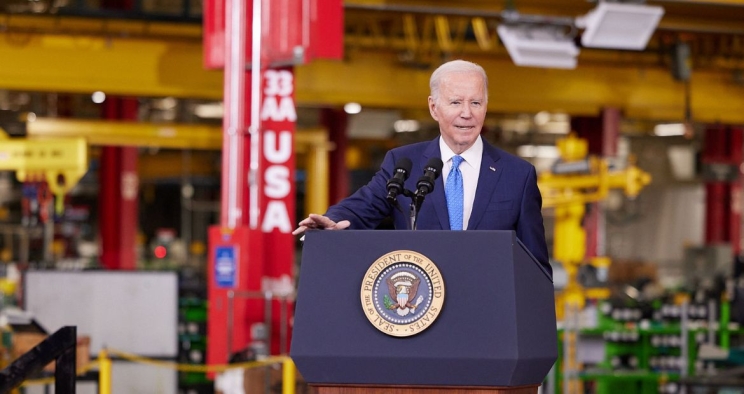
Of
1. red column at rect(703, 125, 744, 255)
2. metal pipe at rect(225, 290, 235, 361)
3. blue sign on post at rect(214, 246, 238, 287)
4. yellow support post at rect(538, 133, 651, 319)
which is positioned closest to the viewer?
blue sign on post at rect(214, 246, 238, 287)

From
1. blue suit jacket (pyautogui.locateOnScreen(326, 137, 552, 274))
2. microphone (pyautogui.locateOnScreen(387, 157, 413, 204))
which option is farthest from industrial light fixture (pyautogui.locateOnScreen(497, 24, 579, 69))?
microphone (pyautogui.locateOnScreen(387, 157, 413, 204))

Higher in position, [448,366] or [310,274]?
[310,274]

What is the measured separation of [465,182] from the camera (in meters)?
3.02

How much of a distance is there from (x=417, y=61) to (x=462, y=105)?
12.0 m

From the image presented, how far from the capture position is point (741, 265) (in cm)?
1669

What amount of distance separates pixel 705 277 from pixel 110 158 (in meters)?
10.7

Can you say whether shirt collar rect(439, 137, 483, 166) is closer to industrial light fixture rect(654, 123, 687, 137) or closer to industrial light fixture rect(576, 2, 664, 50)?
industrial light fixture rect(576, 2, 664, 50)

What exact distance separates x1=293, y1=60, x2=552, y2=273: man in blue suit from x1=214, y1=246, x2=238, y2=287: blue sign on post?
581cm

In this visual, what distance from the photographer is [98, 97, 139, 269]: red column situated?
16906 millimetres

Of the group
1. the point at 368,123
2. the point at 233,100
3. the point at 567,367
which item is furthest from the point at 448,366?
the point at 368,123

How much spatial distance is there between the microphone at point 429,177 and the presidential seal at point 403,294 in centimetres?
26

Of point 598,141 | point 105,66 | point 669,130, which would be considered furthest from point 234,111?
point 669,130

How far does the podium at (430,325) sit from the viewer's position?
2.55m

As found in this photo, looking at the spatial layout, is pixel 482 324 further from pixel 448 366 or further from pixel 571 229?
pixel 571 229
